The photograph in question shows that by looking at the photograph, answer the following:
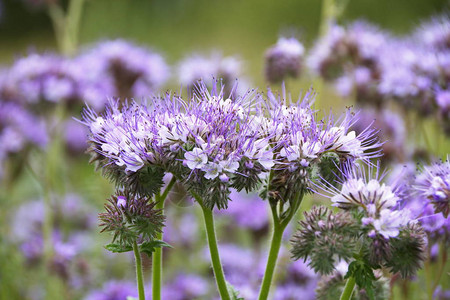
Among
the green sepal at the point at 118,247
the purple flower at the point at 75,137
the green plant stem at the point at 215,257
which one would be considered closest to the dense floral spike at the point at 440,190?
the green plant stem at the point at 215,257

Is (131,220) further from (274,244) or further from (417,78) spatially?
(417,78)

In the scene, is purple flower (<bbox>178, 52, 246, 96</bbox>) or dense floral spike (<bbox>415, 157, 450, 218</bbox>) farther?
purple flower (<bbox>178, 52, 246, 96</bbox>)

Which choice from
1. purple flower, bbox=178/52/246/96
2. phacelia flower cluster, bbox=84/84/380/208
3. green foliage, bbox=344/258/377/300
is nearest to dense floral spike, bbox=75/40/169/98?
purple flower, bbox=178/52/246/96

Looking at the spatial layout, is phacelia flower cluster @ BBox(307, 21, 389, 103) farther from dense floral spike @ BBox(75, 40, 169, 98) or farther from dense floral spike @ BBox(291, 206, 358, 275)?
dense floral spike @ BBox(291, 206, 358, 275)

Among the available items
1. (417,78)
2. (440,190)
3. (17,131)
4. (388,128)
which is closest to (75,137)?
(17,131)

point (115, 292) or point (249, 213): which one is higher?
point (249, 213)

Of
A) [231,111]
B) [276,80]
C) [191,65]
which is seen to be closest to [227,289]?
[231,111]
